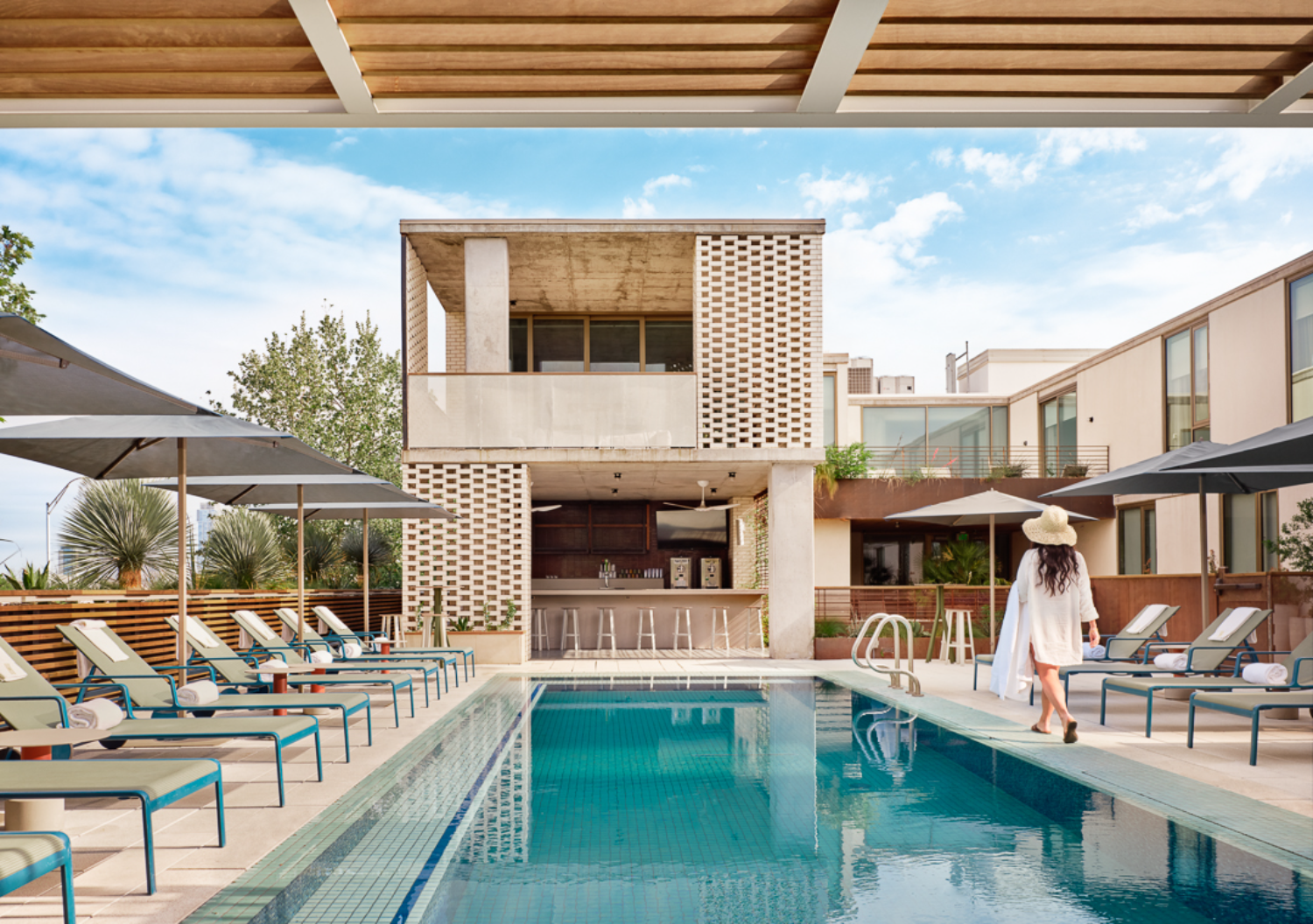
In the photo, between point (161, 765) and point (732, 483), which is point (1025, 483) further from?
point (161, 765)

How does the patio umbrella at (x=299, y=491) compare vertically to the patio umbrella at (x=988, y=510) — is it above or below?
above

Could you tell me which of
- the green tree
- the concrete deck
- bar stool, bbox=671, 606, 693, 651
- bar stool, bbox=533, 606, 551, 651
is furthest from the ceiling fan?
the green tree

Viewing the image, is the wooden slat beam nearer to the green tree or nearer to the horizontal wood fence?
the horizontal wood fence

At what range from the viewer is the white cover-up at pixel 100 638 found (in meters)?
7.10

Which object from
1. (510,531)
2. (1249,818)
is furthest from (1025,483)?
(1249,818)

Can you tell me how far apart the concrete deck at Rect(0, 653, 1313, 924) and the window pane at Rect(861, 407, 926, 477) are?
44.3 feet

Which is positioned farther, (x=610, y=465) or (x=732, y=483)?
(x=732, y=483)

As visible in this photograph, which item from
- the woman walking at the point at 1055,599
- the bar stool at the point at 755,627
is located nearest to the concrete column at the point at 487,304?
the bar stool at the point at 755,627

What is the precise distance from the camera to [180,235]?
40406mm

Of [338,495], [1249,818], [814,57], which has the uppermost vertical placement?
[814,57]

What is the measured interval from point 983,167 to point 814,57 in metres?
59.3

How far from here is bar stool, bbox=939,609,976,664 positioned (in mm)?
14367

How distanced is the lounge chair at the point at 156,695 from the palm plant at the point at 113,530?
967cm

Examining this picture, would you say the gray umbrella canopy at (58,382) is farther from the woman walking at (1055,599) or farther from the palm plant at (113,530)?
the palm plant at (113,530)
